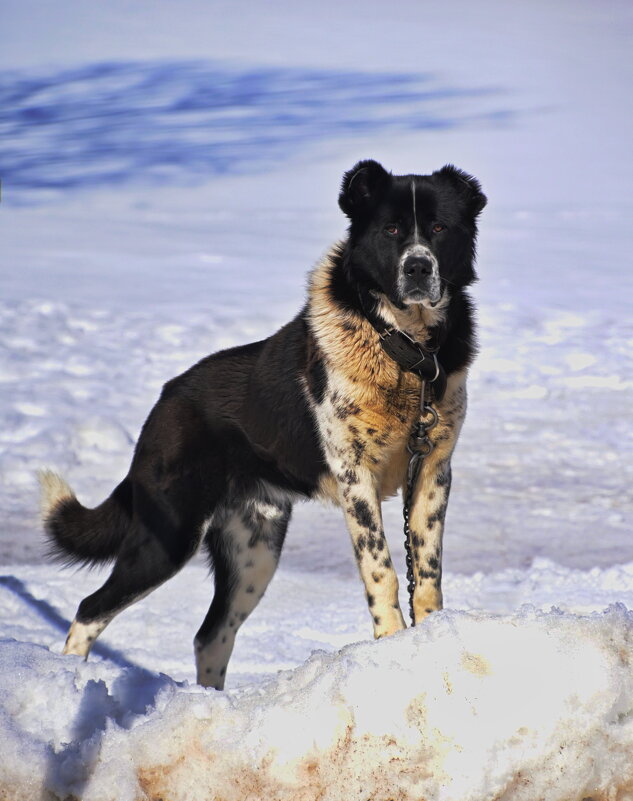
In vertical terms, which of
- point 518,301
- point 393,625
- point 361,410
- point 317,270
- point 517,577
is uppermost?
point 317,270

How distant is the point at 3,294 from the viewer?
10312 millimetres

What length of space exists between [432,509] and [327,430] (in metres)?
0.40

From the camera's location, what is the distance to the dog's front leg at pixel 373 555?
318cm

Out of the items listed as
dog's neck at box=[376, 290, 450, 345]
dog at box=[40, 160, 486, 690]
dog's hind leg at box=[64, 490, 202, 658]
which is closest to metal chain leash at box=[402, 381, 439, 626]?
dog at box=[40, 160, 486, 690]

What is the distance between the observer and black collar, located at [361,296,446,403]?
10.8 feet

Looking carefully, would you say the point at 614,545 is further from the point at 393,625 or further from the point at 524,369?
the point at 524,369

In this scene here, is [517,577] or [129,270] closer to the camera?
[517,577]

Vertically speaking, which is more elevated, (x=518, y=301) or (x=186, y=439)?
(x=186, y=439)

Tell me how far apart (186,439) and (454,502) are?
2.65 meters

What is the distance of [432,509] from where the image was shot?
332cm

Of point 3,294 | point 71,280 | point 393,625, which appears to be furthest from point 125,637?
point 71,280

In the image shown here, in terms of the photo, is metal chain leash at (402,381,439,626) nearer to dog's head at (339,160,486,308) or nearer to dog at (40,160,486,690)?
dog at (40,160,486,690)

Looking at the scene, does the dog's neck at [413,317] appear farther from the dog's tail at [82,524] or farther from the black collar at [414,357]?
the dog's tail at [82,524]

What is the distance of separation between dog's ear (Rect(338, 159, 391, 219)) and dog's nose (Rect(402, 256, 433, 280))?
0.27 meters
